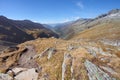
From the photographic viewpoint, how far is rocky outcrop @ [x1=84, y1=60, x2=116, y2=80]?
2899 centimetres

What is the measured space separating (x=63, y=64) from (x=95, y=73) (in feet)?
24.0

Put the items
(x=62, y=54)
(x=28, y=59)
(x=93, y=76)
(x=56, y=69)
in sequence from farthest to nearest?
(x=28, y=59) < (x=62, y=54) < (x=56, y=69) < (x=93, y=76)

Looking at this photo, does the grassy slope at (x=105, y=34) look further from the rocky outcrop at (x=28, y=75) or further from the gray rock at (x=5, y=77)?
the gray rock at (x=5, y=77)

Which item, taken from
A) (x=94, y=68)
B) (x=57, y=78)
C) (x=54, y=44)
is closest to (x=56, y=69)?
(x=57, y=78)

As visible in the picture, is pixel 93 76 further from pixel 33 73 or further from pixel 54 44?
pixel 54 44

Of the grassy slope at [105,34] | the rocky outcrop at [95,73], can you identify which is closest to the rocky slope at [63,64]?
the rocky outcrop at [95,73]

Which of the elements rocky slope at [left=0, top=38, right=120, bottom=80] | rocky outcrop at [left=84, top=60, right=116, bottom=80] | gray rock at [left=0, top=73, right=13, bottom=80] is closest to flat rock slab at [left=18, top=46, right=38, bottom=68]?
rocky slope at [left=0, top=38, right=120, bottom=80]

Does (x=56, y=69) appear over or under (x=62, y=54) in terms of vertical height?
under

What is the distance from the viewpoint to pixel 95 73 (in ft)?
98.1

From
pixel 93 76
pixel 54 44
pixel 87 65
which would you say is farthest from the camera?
pixel 54 44

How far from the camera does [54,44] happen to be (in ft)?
155

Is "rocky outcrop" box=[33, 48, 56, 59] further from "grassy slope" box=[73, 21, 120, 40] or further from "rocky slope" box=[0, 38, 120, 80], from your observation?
"grassy slope" box=[73, 21, 120, 40]

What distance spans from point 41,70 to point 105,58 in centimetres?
1332

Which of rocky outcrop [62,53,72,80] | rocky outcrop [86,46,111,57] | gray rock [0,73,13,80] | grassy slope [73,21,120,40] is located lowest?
gray rock [0,73,13,80]
